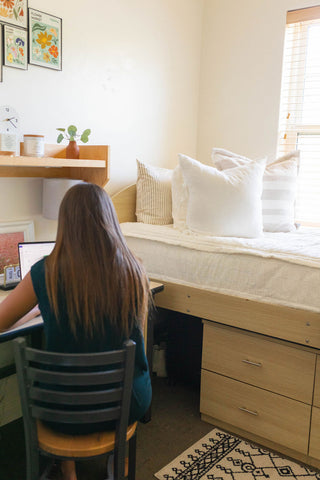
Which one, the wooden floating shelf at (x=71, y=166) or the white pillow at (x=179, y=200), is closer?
the wooden floating shelf at (x=71, y=166)

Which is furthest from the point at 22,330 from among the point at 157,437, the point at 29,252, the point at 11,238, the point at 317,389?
the point at 317,389

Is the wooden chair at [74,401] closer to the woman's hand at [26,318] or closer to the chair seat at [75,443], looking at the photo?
the chair seat at [75,443]

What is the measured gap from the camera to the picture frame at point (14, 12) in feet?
6.24

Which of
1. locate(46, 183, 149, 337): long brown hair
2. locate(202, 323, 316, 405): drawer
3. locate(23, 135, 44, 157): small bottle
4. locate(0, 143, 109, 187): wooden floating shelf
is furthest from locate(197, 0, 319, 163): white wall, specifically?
locate(46, 183, 149, 337): long brown hair

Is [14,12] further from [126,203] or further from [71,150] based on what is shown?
[126,203]

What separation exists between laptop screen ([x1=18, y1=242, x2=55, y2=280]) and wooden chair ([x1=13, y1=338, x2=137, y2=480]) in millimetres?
610

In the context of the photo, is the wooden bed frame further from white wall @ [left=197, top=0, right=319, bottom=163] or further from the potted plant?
white wall @ [left=197, top=0, right=319, bottom=163]

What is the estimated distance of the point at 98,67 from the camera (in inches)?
95.9

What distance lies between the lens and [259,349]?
1895 millimetres

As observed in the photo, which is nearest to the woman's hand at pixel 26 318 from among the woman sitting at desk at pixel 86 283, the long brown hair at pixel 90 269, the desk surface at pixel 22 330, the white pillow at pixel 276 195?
the desk surface at pixel 22 330

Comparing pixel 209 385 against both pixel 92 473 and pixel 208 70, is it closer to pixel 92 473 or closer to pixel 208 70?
pixel 92 473

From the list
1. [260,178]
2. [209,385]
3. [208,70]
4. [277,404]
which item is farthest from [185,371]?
[208,70]

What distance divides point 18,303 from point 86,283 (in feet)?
0.79

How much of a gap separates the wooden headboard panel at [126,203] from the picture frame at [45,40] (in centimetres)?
77
